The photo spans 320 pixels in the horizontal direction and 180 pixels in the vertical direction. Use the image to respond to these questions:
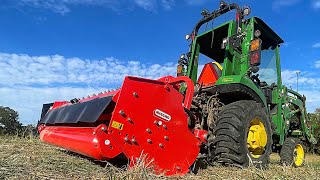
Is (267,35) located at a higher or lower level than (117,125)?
higher

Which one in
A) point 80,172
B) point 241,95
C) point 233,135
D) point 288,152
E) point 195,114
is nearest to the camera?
point 80,172

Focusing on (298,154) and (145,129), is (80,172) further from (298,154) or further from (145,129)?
(298,154)

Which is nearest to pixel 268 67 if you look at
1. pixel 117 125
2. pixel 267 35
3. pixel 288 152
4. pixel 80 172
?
pixel 267 35

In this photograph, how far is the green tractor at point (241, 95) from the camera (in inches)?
167

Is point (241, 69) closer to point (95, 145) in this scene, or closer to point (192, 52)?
point (192, 52)

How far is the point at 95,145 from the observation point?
3.29 meters

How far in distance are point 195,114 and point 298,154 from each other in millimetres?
A: 3890

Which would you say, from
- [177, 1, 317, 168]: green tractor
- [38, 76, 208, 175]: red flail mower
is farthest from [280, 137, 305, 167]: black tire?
[38, 76, 208, 175]: red flail mower

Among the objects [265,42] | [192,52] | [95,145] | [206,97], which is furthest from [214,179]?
[265,42]

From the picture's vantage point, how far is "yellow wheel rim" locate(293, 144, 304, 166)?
7.17 metres

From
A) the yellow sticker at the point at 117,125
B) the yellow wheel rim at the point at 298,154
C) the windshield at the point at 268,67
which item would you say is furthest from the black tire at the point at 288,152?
the yellow sticker at the point at 117,125

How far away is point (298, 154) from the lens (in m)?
7.35

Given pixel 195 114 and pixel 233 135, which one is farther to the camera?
pixel 195 114

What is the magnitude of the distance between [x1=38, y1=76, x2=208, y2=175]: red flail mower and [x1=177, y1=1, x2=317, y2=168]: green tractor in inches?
12.2
